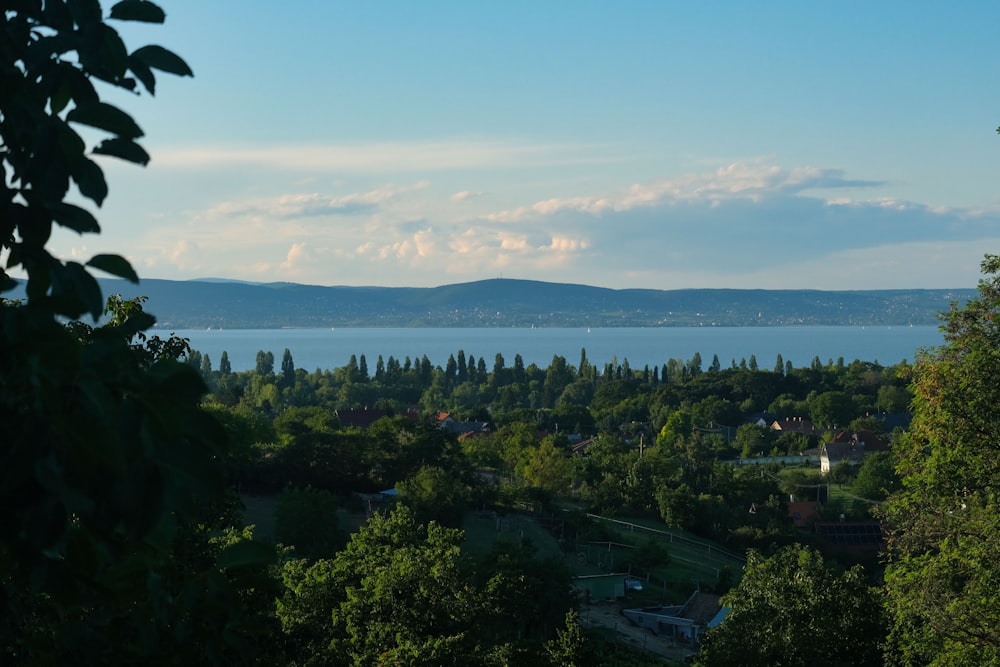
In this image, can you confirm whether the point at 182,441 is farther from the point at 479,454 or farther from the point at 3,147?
the point at 479,454

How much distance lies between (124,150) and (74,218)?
0.16 metres

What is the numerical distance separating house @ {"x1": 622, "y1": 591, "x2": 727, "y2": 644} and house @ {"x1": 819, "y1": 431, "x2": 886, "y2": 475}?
1129 inches

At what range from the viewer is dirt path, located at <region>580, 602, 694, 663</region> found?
24.3 metres

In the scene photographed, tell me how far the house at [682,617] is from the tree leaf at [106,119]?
25.2 metres

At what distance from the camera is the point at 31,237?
5.30 feet

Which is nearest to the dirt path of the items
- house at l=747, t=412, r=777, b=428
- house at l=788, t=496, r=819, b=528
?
house at l=788, t=496, r=819, b=528

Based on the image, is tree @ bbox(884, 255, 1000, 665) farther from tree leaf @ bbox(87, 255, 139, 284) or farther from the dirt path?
the dirt path

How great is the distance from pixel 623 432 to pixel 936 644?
6399cm

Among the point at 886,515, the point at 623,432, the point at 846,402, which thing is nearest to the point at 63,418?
the point at 886,515

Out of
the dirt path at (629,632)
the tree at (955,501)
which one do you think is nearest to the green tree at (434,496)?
the dirt path at (629,632)

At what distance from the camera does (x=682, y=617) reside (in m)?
27.7

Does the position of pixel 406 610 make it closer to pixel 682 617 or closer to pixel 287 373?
pixel 682 617

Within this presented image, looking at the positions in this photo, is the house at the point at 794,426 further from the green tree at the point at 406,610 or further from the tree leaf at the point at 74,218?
the tree leaf at the point at 74,218

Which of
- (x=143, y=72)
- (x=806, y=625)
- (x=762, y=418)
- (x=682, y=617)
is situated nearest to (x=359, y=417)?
(x=762, y=418)
